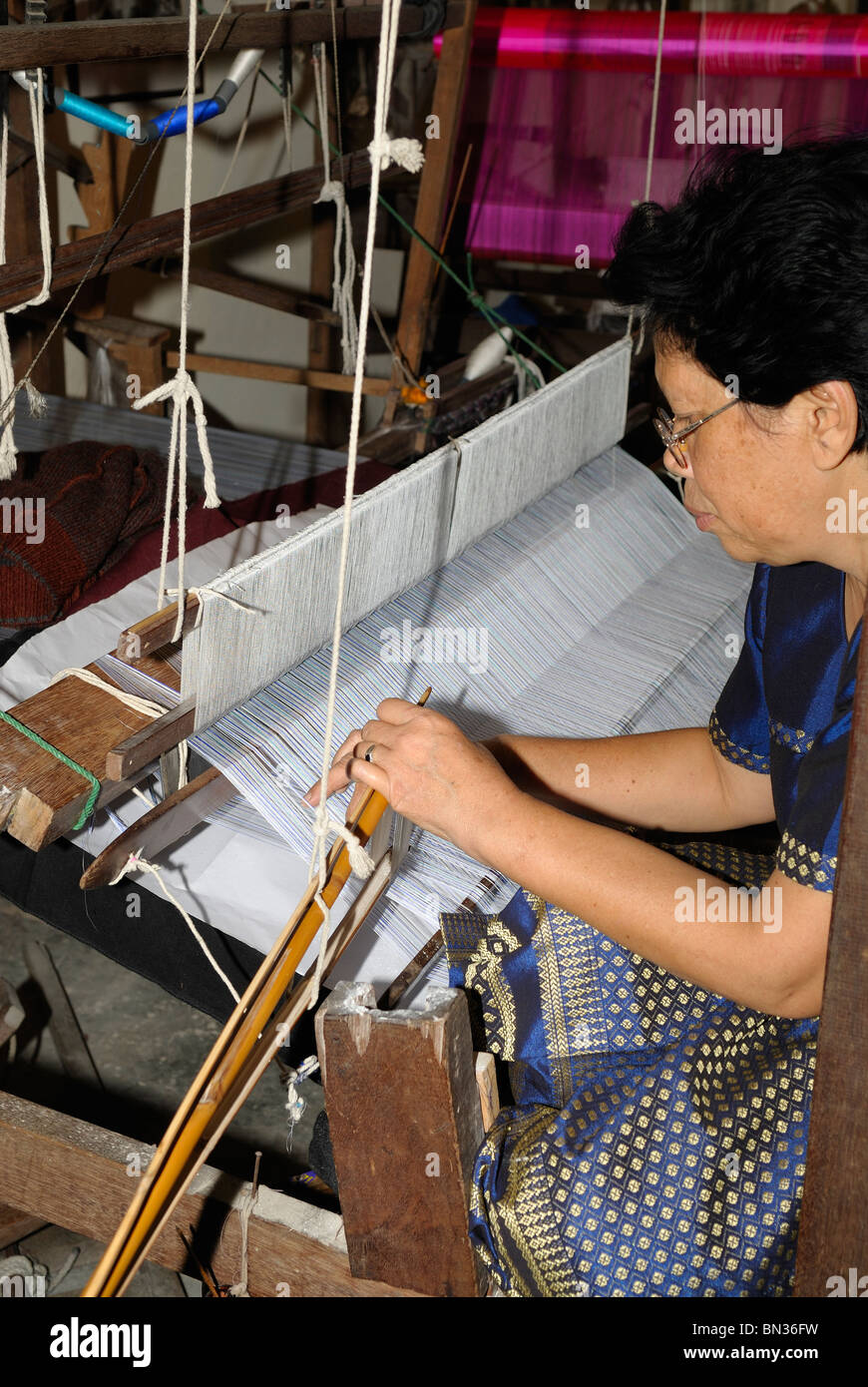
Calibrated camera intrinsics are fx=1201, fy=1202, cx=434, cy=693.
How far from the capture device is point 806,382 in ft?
4.09

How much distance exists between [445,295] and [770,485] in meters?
4.95

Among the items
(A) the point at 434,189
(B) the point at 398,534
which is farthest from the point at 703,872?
(A) the point at 434,189

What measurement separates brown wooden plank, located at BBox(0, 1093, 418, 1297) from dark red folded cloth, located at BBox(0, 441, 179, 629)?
107 cm

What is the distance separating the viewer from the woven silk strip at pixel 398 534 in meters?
1.73

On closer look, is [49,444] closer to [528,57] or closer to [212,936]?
[212,936]

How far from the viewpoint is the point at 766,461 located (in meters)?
1.33

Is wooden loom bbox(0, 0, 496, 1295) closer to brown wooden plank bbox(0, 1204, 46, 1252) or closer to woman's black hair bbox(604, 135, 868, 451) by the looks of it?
brown wooden plank bbox(0, 1204, 46, 1252)

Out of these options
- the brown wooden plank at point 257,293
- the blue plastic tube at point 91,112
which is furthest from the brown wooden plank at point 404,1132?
the brown wooden plank at point 257,293

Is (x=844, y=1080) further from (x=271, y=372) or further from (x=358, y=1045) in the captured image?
(x=271, y=372)

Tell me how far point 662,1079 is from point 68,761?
2.82ft

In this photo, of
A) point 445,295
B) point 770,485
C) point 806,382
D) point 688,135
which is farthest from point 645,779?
point 445,295

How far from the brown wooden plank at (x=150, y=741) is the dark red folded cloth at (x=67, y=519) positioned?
0.89 meters

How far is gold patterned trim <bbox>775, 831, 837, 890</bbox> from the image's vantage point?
1.29 m

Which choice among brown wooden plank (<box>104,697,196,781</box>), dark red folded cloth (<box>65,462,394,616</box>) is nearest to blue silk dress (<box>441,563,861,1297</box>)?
brown wooden plank (<box>104,697,196,781</box>)
